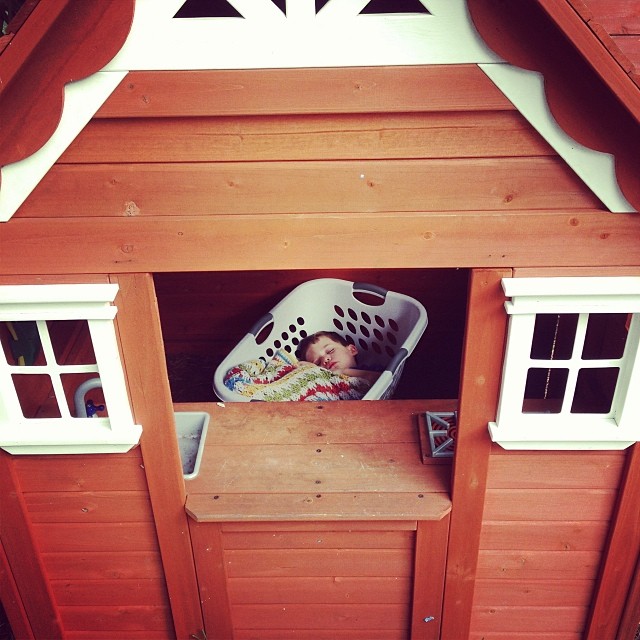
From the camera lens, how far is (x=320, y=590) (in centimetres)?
240

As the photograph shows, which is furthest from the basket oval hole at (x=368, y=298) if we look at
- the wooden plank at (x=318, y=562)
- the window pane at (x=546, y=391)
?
the wooden plank at (x=318, y=562)

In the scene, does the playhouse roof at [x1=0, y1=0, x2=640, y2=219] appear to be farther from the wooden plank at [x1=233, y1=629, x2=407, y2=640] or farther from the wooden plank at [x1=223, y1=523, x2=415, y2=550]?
the wooden plank at [x1=233, y1=629, x2=407, y2=640]

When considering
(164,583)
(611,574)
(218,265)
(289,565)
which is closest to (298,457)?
(289,565)

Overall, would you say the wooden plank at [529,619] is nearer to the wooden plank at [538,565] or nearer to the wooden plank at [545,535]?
the wooden plank at [538,565]

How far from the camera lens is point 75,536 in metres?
2.29

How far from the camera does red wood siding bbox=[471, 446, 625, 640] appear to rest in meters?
2.07

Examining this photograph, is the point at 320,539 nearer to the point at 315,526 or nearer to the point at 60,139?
the point at 315,526

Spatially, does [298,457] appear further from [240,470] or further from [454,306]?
[454,306]

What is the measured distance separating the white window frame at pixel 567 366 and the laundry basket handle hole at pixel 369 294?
196 cm

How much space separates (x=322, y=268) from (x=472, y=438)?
0.69 metres

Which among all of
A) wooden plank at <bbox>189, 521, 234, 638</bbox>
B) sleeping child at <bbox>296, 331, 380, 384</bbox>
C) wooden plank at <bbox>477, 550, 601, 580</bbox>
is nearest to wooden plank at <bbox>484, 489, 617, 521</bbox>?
wooden plank at <bbox>477, 550, 601, 580</bbox>

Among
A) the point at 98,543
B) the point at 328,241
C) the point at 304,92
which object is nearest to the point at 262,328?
the point at 98,543

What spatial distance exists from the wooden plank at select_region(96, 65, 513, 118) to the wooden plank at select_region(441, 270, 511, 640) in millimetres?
473

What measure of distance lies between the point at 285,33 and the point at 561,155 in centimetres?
70
